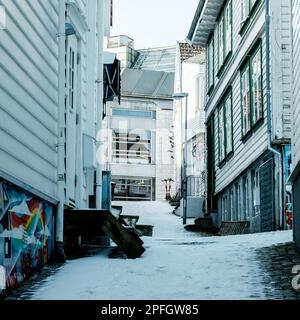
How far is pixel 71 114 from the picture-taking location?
→ 10664mm

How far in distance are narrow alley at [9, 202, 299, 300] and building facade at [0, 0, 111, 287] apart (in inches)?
18.1

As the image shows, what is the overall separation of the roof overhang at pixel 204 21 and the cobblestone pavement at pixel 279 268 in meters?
12.5

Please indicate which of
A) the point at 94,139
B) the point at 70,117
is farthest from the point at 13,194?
the point at 94,139

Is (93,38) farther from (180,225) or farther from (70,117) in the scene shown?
(180,225)

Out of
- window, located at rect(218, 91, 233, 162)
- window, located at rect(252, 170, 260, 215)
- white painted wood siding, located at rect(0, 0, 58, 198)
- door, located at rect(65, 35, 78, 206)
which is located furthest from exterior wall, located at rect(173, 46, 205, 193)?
white painted wood siding, located at rect(0, 0, 58, 198)

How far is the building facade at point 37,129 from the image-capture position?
6586 millimetres

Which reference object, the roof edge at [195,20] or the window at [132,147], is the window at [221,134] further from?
the window at [132,147]

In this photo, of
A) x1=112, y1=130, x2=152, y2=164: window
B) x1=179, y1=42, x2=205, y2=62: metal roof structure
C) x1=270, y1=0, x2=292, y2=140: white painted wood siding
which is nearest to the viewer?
x1=270, y1=0, x2=292, y2=140: white painted wood siding

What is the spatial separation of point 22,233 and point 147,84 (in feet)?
104

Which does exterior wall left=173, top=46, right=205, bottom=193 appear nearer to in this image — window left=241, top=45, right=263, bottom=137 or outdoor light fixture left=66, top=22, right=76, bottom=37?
window left=241, top=45, right=263, bottom=137

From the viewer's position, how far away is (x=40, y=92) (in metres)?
8.13

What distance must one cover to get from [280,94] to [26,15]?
6960mm

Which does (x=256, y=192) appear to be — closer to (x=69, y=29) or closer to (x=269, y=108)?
(x=269, y=108)

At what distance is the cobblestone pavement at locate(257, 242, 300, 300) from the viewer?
6.18 m
